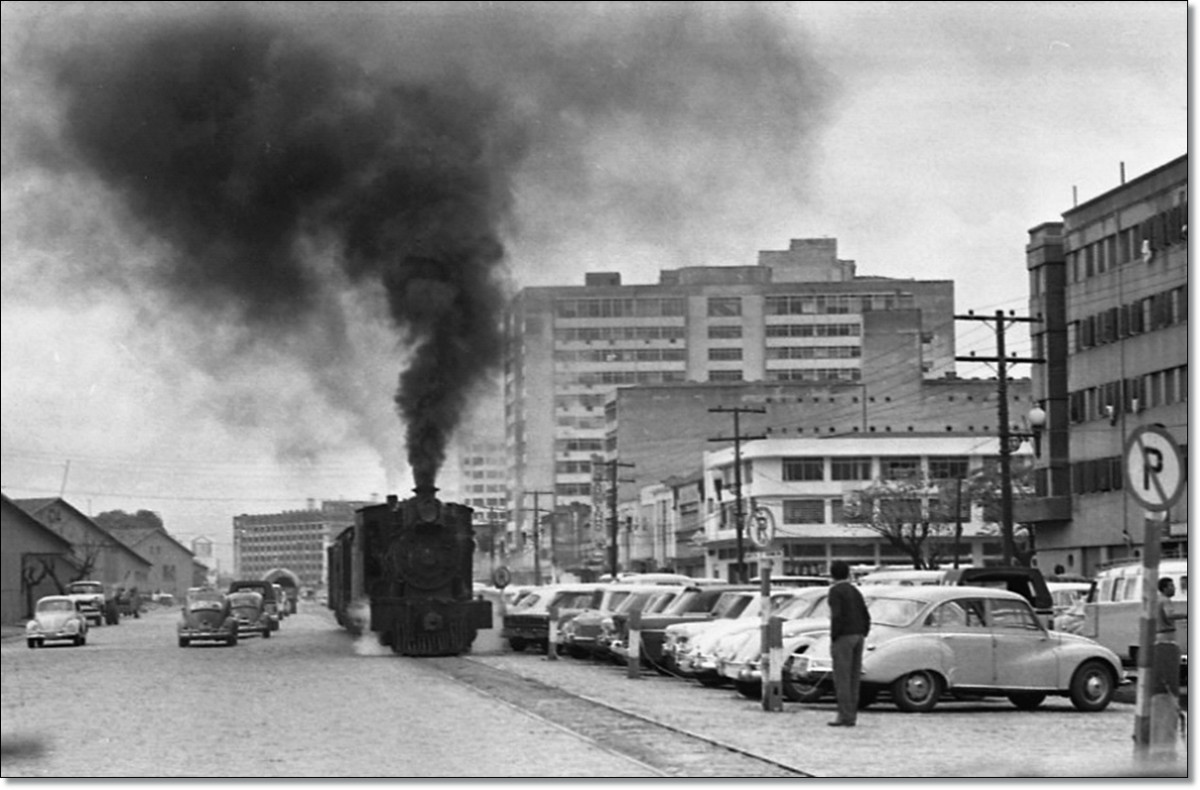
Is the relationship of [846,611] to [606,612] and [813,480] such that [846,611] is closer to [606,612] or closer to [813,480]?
[606,612]

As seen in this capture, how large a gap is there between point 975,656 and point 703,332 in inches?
186

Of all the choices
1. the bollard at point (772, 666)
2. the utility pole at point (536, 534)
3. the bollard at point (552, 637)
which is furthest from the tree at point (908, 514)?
the bollard at point (772, 666)

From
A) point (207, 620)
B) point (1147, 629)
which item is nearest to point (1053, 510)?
point (1147, 629)

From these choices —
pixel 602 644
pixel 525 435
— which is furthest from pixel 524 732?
pixel 602 644

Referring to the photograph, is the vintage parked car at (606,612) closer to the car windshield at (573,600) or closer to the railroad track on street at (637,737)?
the car windshield at (573,600)

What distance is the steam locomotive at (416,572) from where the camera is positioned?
3306 cm

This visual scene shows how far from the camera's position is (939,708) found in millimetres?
19641

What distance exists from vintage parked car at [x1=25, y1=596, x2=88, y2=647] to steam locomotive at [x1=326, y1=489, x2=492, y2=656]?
4502 mm

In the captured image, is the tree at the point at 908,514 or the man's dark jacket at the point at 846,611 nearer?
the man's dark jacket at the point at 846,611

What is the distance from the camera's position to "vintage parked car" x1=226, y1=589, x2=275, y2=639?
24528mm

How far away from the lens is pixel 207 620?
28.6 m

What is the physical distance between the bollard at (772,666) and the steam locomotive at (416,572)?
14.0 m

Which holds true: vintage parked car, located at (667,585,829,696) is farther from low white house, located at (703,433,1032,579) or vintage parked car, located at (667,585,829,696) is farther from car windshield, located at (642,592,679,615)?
low white house, located at (703,433,1032,579)

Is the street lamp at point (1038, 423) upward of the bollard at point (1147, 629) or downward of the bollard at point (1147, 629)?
upward
